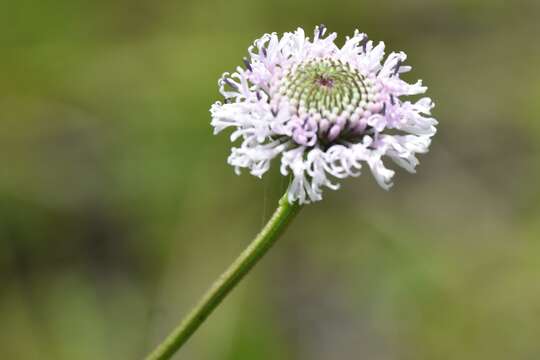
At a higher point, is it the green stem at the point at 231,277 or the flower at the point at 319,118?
the flower at the point at 319,118

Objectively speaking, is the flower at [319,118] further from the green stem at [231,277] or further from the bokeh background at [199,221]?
the bokeh background at [199,221]

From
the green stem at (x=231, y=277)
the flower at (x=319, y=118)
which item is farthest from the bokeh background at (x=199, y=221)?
the green stem at (x=231, y=277)

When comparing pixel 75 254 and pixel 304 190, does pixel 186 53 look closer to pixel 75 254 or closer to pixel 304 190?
pixel 75 254

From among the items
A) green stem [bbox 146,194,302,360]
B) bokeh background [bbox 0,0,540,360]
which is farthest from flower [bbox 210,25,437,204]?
bokeh background [bbox 0,0,540,360]

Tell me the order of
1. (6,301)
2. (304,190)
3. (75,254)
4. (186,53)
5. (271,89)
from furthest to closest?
(186,53) → (75,254) → (6,301) → (271,89) → (304,190)

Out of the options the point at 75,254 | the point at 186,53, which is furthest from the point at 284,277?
the point at 186,53

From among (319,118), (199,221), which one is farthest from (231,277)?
(199,221)

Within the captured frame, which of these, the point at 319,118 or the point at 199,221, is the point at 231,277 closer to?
the point at 319,118
